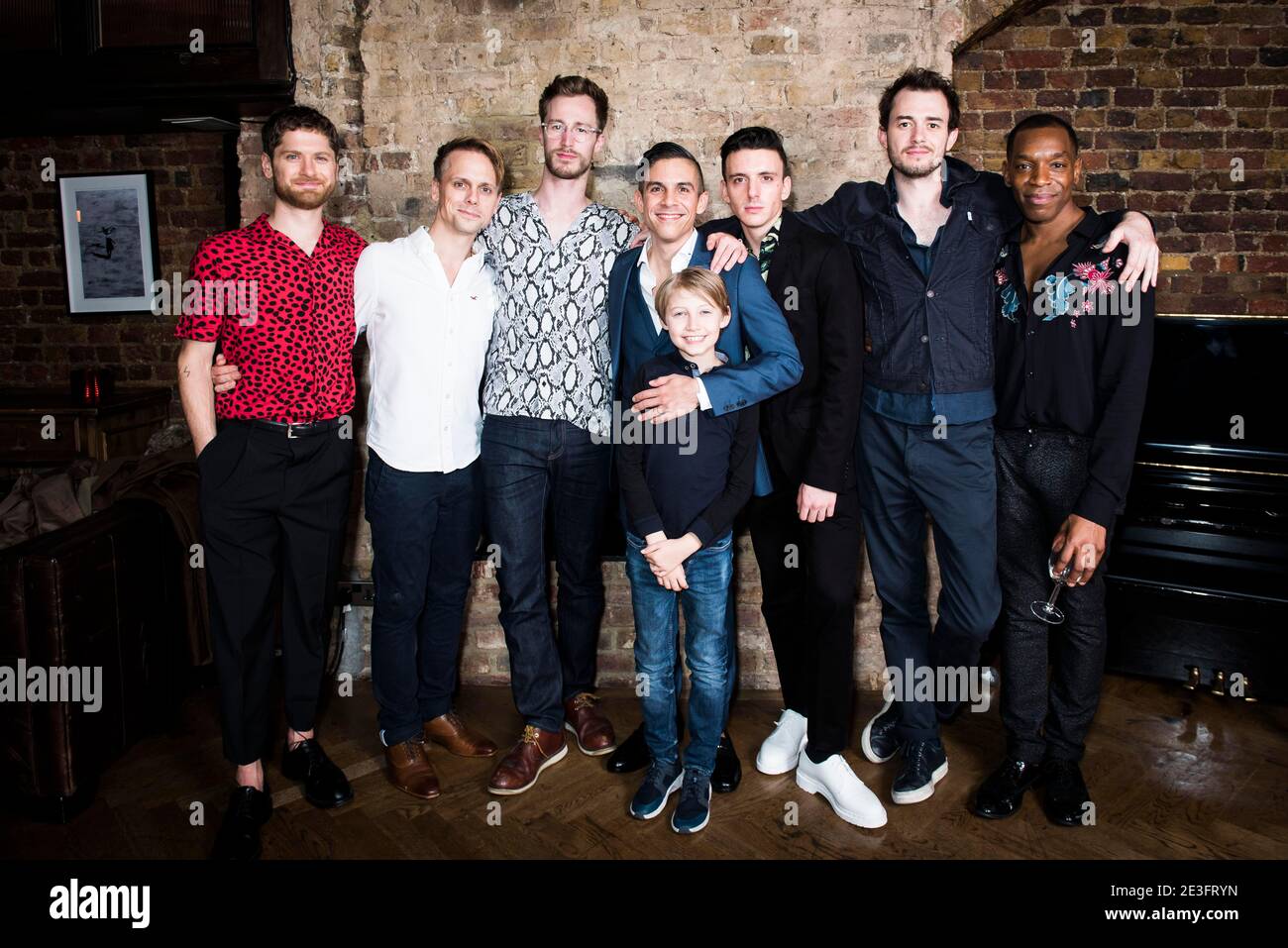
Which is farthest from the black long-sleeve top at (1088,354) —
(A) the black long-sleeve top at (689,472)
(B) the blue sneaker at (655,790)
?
(B) the blue sneaker at (655,790)

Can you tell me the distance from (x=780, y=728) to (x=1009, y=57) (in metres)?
3.34

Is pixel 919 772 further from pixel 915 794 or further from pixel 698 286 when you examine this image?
pixel 698 286

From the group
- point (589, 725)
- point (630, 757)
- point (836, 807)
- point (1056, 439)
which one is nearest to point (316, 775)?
point (589, 725)

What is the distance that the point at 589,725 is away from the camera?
3014 millimetres

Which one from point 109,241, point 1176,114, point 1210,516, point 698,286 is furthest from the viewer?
point 109,241

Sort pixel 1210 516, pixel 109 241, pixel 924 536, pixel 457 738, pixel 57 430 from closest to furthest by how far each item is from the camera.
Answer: pixel 924 536
pixel 457 738
pixel 1210 516
pixel 57 430
pixel 109 241

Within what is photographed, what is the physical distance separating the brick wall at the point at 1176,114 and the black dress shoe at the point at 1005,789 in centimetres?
275

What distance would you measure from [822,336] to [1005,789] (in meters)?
1.44

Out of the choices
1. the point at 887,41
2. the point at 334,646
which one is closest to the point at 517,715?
the point at 334,646

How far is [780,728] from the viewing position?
2.93m

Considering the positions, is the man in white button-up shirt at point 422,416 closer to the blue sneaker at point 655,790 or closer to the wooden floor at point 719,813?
the wooden floor at point 719,813

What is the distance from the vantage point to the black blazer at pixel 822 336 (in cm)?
246

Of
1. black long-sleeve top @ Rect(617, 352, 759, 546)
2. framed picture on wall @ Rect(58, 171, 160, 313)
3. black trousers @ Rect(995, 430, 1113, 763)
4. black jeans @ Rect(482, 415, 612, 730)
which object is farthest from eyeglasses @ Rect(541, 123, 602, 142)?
framed picture on wall @ Rect(58, 171, 160, 313)
